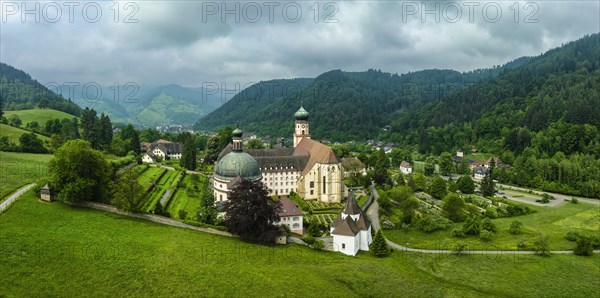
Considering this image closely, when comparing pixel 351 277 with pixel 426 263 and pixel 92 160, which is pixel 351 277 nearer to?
pixel 426 263

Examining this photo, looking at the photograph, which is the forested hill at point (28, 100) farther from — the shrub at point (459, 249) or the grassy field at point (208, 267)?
the shrub at point (459, 249)

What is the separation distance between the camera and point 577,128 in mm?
94125

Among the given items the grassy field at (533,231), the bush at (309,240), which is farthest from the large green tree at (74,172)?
the grassy field at (533,231)

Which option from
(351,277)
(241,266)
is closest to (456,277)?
(351,277)

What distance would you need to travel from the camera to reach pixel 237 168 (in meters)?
55.8

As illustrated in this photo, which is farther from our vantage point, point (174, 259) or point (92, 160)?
point (92, 160)

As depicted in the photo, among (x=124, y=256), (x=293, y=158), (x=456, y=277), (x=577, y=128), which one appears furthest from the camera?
(x=577, y=128)

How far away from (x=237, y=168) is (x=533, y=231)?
133 ft

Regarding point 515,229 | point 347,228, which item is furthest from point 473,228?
point 347,228

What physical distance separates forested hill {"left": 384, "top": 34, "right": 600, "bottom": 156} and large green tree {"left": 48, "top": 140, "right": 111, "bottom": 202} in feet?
329

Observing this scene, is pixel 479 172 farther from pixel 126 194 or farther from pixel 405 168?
pixel 126 194

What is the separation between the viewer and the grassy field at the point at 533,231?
4553cm

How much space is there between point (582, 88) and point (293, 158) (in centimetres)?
10297

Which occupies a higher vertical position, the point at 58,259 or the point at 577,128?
the point at 577,128
